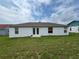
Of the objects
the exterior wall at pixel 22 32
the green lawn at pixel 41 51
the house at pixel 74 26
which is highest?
the house at pixel 74 26

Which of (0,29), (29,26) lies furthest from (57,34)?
(0,29)

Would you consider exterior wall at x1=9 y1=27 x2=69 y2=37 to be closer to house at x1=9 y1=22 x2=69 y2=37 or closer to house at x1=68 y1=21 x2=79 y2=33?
house at x1=9 y1=22 x2=69 y2=37

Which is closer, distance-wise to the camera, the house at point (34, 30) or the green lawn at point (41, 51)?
the green lawn at point (41, 51)

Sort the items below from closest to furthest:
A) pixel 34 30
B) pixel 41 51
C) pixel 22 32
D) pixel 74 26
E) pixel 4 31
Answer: pixel 41 51, pixel 22 32, pixel 34 30, pixel 4 31, pixel 74 26

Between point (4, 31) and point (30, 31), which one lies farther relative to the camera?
point (4, 31)

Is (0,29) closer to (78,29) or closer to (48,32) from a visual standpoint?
(48,32)

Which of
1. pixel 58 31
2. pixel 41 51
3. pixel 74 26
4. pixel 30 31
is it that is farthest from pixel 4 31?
pixel 41 51

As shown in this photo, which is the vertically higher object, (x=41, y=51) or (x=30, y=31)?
(x=30, y=31)

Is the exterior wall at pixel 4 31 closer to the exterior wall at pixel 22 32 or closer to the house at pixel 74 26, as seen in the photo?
the exterior wall at pixel 22 32

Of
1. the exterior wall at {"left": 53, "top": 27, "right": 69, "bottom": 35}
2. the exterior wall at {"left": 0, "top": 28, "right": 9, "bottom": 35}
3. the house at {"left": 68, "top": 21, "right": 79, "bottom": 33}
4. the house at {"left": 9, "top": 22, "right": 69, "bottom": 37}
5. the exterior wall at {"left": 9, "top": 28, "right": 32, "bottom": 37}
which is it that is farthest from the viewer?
the house at {"left": 68, "top": 21, "right": 79, "bottom": 33}

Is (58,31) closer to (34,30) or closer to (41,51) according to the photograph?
(34,30)

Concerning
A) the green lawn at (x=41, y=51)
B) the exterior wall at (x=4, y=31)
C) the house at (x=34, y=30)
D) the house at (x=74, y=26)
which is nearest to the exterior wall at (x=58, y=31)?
the house at (x=34, y=30)

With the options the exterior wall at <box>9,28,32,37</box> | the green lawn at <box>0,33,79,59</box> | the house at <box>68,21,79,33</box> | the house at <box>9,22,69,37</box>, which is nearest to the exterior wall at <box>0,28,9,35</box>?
the house at <box>9,22,69,37</box>

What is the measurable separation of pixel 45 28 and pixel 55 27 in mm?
2222
